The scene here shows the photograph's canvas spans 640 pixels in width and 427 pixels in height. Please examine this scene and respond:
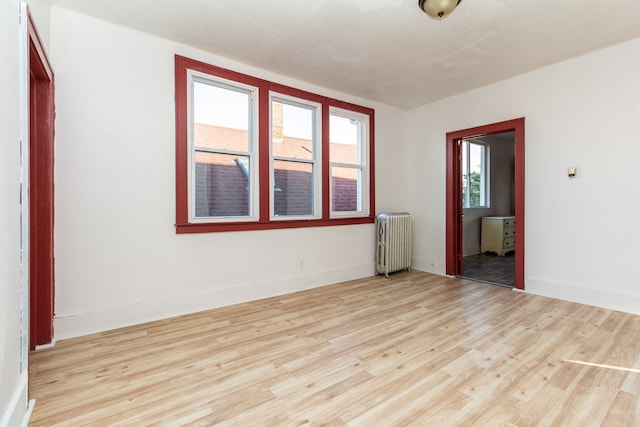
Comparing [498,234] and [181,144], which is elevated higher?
[181,144]

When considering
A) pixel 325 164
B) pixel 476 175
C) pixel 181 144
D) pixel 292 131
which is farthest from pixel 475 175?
pixel 181 144

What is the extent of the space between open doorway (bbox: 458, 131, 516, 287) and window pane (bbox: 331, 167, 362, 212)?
2.40 meters

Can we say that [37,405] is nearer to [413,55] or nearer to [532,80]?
[413,55]

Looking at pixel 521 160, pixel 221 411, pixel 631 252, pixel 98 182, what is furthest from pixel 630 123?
pixel 98 182

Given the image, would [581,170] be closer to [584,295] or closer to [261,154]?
[584,295]

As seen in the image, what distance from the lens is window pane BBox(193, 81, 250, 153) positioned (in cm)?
318

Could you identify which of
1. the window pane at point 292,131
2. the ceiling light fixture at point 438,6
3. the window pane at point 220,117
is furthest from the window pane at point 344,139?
the ceiling light fixture at point 438,6

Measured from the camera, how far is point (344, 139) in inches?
175

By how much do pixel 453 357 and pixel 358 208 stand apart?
2729mm

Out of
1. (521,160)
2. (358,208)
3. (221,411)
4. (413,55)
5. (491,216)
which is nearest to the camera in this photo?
(221,411)

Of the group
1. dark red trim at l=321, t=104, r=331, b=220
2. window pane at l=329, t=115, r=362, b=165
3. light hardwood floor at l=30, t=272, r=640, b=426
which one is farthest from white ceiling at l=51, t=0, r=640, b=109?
light hardwood floor at l=30, t=272, r=640, b=426

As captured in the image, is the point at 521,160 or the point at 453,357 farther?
the point at 521,160

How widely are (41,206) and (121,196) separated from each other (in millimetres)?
548

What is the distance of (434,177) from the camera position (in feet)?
15.6
